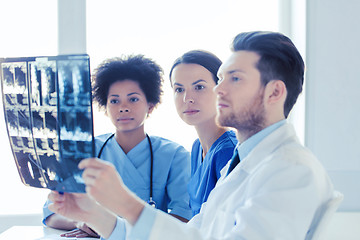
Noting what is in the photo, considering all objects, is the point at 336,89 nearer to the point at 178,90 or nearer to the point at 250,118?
the point at 178,90

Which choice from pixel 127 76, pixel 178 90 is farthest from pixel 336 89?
pixel 127 76

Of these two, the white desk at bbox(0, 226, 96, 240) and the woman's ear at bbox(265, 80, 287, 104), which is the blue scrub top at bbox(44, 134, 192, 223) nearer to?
the white desk at bbox(0, 226, 96, 240)

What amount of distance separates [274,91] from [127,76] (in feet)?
2.31

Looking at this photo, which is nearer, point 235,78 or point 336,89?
point 235,78

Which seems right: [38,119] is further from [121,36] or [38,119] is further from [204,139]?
[121,36]

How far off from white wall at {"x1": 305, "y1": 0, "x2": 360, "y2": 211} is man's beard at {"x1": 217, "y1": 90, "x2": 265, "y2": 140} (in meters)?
1.31

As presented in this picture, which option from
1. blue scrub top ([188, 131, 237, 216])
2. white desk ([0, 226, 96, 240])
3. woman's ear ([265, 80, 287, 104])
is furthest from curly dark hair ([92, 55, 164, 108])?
woman's ear ([265, 80, 287, 104])

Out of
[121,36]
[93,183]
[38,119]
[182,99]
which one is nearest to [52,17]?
[121,36]

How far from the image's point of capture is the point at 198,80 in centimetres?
136

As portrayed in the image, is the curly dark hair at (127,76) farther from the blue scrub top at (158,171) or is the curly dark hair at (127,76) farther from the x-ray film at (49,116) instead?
the x-ray film at (49,116)

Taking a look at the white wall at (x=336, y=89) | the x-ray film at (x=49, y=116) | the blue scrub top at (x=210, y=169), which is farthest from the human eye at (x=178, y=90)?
the white wall at (x=336, y=89)

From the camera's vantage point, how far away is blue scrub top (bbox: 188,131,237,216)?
4.23 ft

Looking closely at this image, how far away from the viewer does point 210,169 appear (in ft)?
4.29

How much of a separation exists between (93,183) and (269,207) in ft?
1.16
